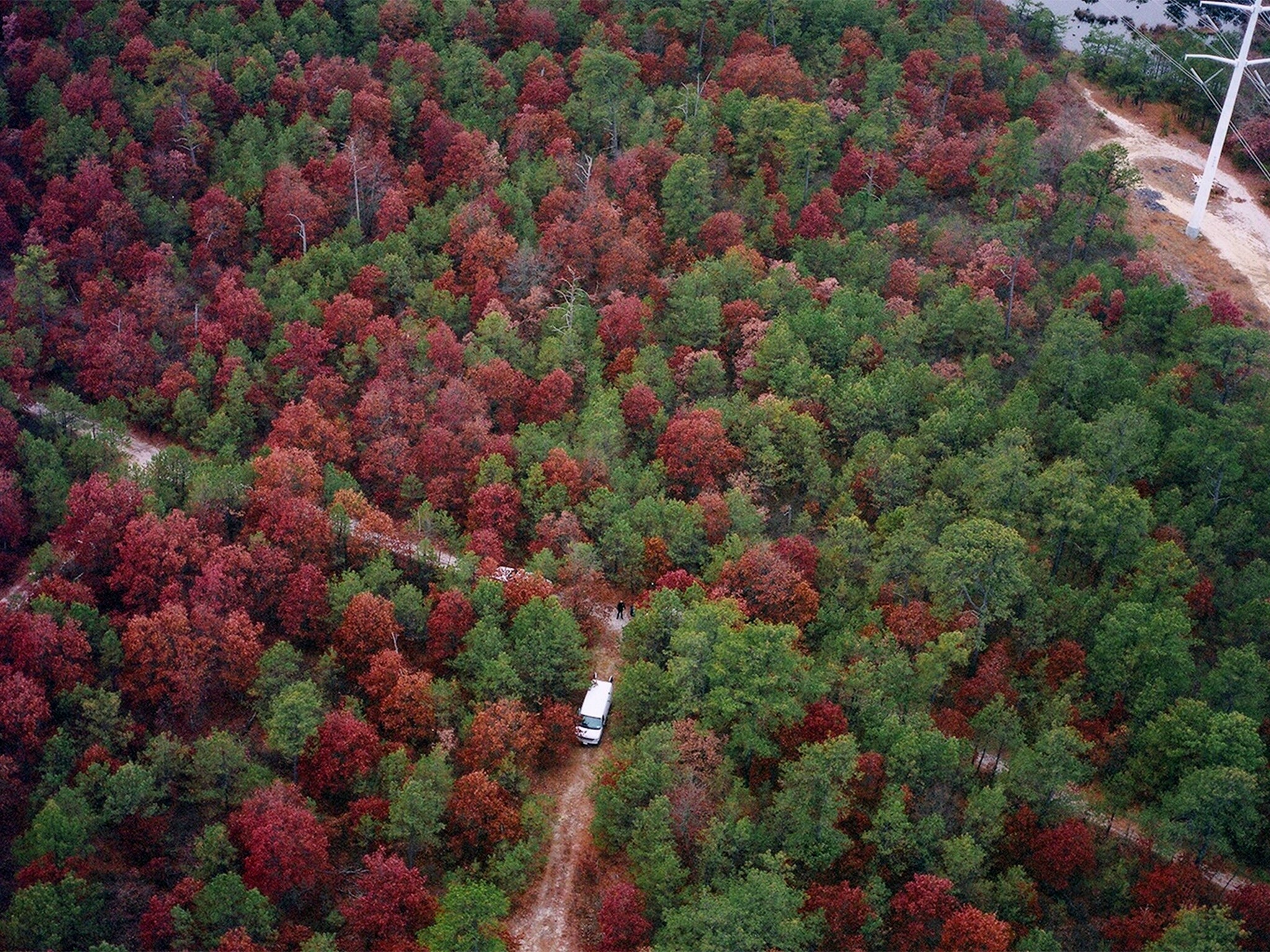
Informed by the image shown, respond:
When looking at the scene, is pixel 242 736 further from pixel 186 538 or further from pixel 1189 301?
pixel 1189 301

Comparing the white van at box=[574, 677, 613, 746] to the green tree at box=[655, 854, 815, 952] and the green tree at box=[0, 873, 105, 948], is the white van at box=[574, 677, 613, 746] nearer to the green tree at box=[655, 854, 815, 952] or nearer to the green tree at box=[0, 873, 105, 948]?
the green tree at box=[655, 854, 815, 952]

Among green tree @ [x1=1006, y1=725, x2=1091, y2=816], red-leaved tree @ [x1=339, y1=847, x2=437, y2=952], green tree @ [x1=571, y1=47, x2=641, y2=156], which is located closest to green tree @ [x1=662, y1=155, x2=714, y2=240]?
green tree @ [x1=571, y1=47, x2=641, y2=156]

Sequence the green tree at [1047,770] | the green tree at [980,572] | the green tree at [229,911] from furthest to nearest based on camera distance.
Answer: the green tree at [980,572], the green tree at [1047,770], the green tree at [229,911]

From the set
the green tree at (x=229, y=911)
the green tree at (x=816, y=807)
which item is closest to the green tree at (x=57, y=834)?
the green tree at (x=229, y=911)

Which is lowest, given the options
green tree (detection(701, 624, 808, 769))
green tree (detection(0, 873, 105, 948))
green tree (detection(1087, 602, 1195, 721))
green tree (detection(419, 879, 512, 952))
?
green tree (detection(0, 873, 105, 948))

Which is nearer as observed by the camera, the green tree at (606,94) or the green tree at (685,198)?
the green tree at (685,198)

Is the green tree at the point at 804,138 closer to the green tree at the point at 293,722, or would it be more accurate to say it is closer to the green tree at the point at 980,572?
the green tree at the point at 980,572

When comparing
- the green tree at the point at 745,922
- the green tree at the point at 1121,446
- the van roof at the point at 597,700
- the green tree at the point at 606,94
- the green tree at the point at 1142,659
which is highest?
the green tree at the point at 606,94
